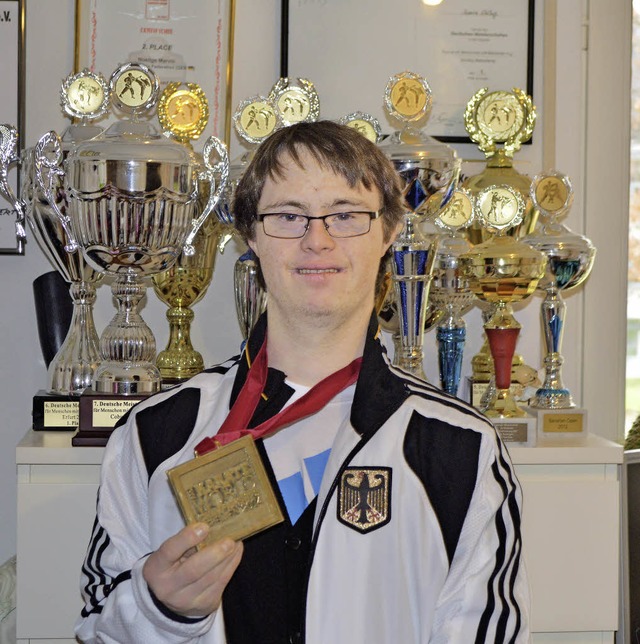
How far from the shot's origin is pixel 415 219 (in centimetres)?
188

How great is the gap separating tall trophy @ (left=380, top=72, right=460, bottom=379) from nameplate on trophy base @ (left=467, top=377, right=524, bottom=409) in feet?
0.70

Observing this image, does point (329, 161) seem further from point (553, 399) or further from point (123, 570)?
point (553, 399)

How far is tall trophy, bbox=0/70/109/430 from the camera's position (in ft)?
6.12

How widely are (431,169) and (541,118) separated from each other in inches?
25.1

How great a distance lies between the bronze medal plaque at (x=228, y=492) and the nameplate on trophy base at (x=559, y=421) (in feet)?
2.81

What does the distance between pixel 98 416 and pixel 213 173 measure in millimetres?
485

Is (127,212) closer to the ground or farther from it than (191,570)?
farther from it

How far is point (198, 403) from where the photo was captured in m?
1.38

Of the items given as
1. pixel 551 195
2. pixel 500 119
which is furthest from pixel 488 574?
pixel 500 119

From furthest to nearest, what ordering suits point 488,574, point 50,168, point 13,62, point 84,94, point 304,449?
point 13,62 → point 84,94 → point 50,168 → point 304,449 → point 488,574

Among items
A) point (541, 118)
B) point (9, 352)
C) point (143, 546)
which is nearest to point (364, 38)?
point (541, 118)

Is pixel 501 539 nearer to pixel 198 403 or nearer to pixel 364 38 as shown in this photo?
pixel 198 403

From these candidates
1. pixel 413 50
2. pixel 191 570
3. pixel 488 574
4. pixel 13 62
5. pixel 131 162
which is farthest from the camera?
pixel 413 50

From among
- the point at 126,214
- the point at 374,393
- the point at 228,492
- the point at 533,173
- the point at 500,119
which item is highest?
the point at 500,119
